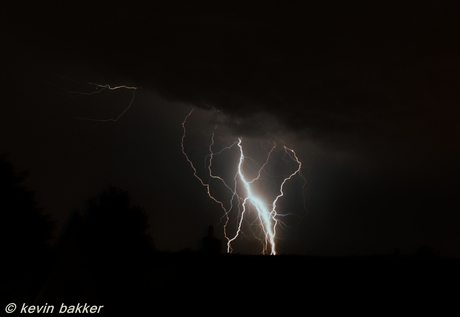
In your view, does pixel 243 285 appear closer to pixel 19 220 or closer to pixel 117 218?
pixel 19 220

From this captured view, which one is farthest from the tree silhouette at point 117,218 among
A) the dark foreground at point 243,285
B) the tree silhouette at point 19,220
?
the dark foreground at point 243,285

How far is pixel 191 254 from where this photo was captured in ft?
29.6

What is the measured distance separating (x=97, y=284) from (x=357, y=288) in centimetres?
474

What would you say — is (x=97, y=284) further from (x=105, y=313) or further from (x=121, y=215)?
(x=121, y=215)

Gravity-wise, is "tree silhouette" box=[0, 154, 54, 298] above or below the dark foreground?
above

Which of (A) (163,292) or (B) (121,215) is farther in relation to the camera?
(B) (121,215)

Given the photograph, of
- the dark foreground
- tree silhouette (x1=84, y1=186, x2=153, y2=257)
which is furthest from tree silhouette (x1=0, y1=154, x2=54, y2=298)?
the dark foreground

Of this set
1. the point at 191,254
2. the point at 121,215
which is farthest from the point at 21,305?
the point at 121,215

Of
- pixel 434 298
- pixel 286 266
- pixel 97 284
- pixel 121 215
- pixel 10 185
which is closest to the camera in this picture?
pixel 434 298

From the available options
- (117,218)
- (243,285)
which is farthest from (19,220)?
(243,285)

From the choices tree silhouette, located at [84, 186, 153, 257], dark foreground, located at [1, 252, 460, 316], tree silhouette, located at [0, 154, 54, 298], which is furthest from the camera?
tree silhouette, located at [84, 186, 153, 257]

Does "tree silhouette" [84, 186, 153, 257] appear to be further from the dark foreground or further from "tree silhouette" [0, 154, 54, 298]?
the dark foreground

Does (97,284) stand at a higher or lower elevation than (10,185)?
lower

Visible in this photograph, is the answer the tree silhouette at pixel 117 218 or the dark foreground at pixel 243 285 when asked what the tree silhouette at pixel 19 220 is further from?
the dark foreground at pixel 243 285
